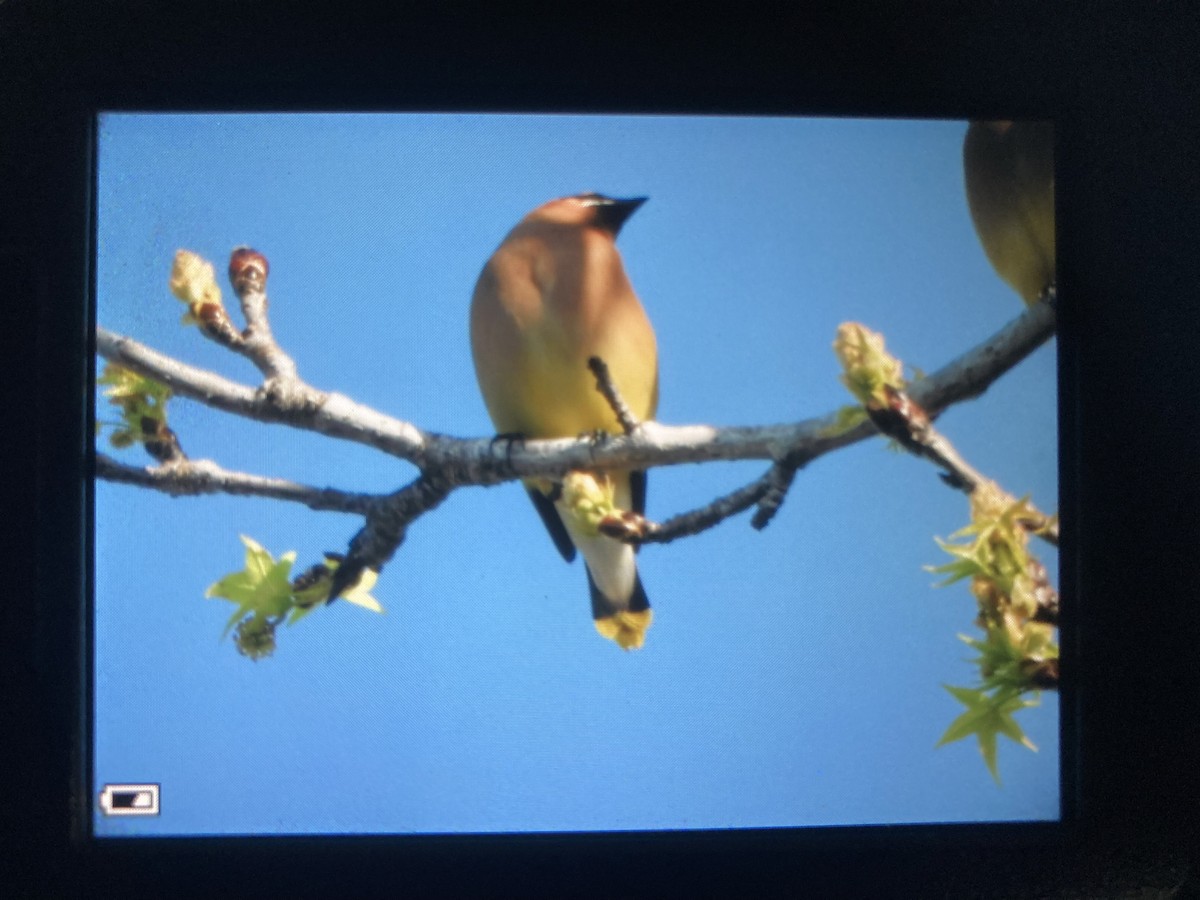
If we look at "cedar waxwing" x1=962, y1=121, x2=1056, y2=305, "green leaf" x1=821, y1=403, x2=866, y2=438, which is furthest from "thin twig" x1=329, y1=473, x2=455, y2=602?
"cedar waxwing" x1=962, y1=121, x2=1056, y2=305

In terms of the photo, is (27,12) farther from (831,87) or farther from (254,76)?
(831,87)

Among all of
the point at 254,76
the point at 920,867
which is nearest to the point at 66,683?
the point at 254,76

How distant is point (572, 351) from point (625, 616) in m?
0.36

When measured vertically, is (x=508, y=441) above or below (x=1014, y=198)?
below

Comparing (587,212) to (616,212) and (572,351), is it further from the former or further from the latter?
(572,351)

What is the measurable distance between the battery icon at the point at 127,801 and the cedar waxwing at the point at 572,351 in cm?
63

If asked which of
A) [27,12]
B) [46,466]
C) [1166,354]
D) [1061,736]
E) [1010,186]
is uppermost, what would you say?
[27,12]

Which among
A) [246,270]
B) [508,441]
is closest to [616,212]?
[508,441]

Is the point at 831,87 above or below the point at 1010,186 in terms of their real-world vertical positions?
above

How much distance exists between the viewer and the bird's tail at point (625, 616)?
1.35 meters

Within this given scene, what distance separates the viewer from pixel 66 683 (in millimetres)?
1339

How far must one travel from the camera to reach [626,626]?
1351 millimetres

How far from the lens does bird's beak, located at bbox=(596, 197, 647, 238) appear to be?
4.48ft

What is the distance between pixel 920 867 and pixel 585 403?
77 cm
